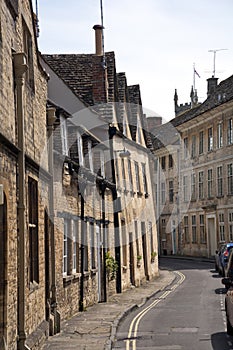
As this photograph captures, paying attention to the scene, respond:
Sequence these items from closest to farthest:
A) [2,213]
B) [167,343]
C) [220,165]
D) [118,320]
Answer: [2,213]
[167,343]
[118,320]
[220,165]

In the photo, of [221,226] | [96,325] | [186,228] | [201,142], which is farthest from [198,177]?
[96,325]

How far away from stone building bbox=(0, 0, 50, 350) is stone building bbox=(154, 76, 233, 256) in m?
36.5

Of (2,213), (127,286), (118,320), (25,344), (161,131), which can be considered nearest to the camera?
(2,213)

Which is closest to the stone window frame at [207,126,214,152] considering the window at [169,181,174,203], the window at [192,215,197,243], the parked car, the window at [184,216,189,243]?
the window at [192,215,197,243]

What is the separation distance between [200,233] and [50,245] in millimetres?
42037

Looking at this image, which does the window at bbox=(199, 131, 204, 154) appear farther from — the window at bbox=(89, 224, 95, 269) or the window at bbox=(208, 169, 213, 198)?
the window at bbox=(89, 224, 95, 269)

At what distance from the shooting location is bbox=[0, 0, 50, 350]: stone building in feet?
32.7

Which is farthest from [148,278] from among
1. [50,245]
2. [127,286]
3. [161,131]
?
[161,131]

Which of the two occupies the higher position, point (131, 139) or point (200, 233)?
point (131, 139)

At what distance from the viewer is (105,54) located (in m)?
30.3

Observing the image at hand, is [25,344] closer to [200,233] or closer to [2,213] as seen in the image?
[2,213]

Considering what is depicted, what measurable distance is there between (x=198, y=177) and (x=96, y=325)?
135ft

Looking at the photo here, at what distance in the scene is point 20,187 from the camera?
11031mm

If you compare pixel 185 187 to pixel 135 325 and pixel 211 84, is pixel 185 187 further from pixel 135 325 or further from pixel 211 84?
pixel 135 325
